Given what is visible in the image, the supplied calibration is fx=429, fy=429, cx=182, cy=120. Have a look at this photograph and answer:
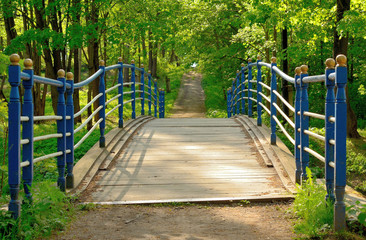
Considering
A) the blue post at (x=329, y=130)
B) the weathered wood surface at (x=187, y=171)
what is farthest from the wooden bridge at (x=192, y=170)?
the blue post at (x=329, y=130)

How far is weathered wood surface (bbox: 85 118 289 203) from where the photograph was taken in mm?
5113

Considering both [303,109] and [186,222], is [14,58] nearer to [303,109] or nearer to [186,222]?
[186,222]

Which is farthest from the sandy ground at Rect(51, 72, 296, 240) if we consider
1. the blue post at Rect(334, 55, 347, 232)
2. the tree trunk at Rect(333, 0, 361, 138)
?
the tree trunk at Rect(333, 0, 361, 138)

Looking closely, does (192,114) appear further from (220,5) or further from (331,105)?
(331,105)

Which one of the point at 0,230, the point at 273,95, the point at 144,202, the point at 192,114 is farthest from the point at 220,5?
the point at 0,230

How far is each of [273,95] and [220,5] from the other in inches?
519

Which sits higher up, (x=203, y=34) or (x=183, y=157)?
(x=203, y=34)

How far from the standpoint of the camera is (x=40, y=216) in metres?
3.90

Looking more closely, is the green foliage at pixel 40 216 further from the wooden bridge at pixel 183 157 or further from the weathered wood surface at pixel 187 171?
the weathered wood surface at pixel 187 171

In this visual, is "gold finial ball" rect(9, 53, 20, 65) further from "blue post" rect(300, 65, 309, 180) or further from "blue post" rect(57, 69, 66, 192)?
"blue post" rect(300, 65, 309, 180)

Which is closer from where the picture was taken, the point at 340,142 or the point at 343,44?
the point at 340,142

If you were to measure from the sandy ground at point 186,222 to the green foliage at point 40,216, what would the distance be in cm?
14

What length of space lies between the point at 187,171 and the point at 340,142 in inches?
112

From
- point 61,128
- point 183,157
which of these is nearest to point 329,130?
point 61,128
